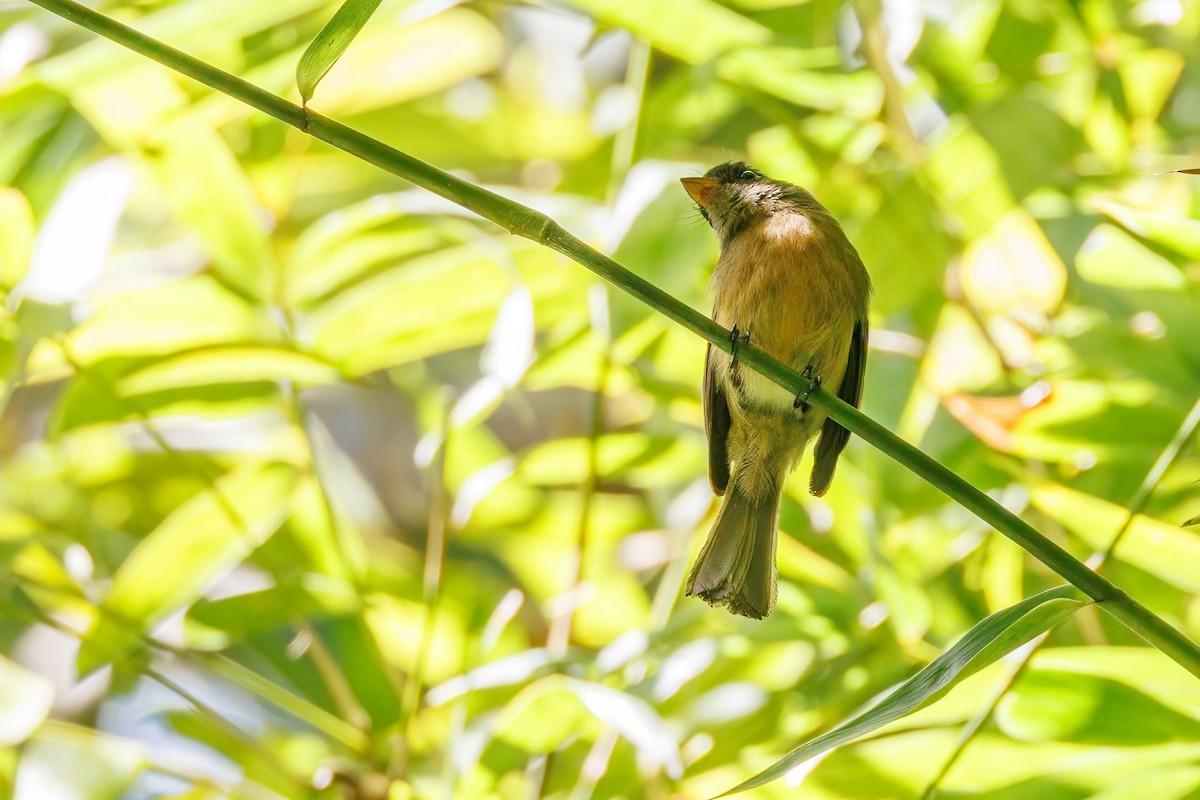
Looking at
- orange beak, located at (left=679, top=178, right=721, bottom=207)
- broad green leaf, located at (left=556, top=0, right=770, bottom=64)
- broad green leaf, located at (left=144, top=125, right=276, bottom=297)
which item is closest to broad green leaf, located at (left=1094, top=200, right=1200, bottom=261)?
broad green leaf, located at (left=556, top=0, right=770, bottom=64)

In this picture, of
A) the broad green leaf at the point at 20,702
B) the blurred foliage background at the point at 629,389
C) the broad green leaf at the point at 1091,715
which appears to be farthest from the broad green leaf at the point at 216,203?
the broad green leaf at the point at 1091,715

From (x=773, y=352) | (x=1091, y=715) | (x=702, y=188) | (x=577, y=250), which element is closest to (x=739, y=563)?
(x=773, y=352)

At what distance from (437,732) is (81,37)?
1.83m

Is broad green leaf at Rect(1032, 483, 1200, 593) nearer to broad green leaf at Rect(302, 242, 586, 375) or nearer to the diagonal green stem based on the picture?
→ the diagonal green stem

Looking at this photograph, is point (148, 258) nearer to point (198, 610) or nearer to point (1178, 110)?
point (198, 610)

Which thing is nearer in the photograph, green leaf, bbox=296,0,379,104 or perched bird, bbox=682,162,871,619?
green leaf, bbox=296,0,379,104

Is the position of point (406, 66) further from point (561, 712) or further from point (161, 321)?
A: point (561, 712)

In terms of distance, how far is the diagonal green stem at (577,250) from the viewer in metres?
1.08

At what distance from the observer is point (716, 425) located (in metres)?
2.74

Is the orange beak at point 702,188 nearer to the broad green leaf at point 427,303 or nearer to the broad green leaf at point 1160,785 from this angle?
the broad green leaf at point 427,303

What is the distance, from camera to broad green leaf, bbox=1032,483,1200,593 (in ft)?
6.64

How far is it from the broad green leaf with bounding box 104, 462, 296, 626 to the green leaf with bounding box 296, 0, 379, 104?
1.51 meters

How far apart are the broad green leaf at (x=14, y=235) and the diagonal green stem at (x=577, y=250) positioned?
1.26 metres

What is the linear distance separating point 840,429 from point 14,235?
160cm
